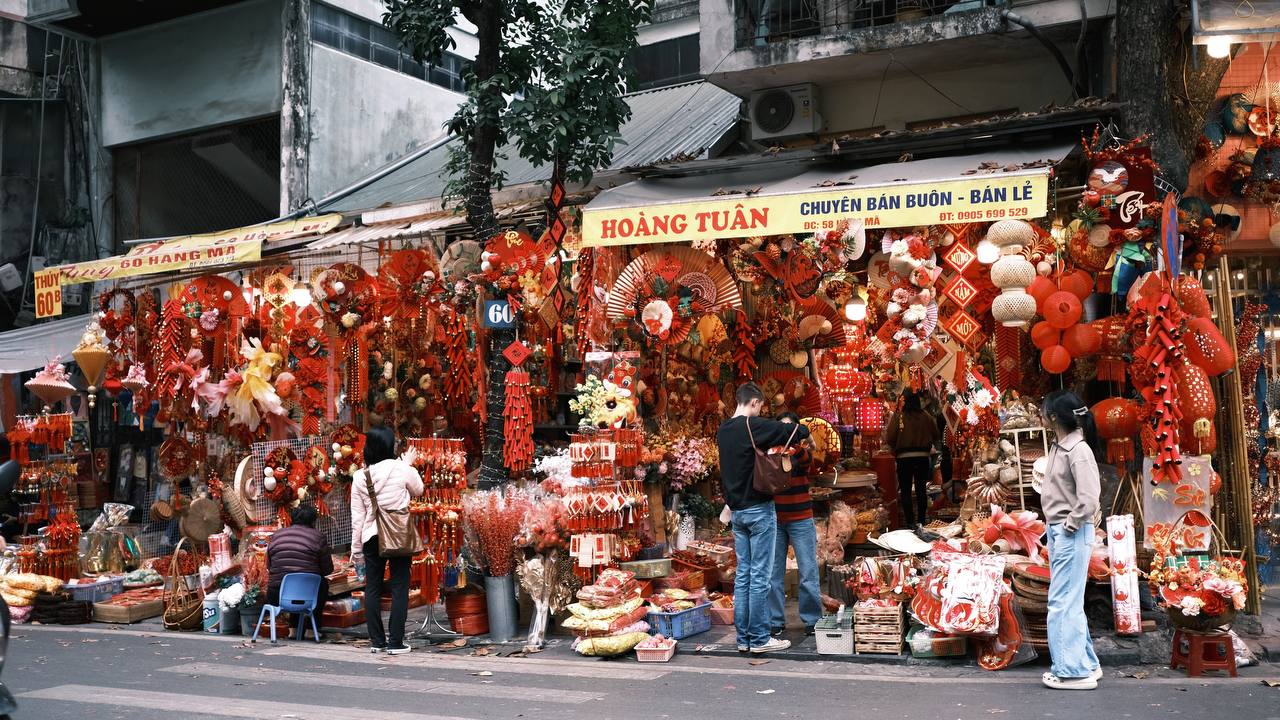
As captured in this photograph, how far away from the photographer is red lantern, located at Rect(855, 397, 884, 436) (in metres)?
12.7

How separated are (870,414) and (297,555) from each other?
6490 mm

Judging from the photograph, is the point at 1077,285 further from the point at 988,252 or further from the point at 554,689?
the point at 554,689

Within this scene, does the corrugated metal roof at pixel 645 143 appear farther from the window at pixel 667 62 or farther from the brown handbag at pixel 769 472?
the brown handbag at pixel 769 472

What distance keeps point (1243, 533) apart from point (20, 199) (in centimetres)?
1706

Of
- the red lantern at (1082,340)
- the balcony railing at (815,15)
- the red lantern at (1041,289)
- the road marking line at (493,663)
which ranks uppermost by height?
the balcony railing at (815,15)

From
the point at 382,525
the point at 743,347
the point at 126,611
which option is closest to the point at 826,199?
the point at 743,347

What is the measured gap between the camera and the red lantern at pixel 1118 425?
8.26m

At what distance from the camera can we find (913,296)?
912 centimetres

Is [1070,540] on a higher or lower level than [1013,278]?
lower

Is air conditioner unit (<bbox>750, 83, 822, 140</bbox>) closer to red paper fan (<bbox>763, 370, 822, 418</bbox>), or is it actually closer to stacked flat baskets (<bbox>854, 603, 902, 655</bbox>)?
red paper fan (<bbox>763, 370, 822, 418</bbox>)

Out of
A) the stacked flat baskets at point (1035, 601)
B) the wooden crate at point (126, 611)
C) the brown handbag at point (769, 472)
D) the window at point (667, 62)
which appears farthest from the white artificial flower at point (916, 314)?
the wooden crate at point (126, 611)

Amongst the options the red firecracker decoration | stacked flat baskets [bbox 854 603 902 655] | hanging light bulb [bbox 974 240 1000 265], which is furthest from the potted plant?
hanging light bulb [bbox 974 240 1000 265]

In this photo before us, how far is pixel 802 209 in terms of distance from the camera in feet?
30.2

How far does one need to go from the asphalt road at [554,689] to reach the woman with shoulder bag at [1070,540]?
172 mm
